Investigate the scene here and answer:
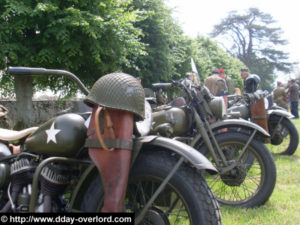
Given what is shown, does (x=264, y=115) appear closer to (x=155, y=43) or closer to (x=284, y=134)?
(x=284, y=134)

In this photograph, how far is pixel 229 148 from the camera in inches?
128

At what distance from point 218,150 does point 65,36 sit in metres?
3.51

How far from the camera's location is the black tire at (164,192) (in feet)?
5.23

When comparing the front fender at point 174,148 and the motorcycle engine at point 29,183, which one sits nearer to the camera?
the front fender at point 174,148

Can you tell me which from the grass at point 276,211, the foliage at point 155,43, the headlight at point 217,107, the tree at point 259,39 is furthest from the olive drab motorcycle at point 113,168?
the tree at point 259,39

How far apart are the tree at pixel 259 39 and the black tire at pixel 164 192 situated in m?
46.1

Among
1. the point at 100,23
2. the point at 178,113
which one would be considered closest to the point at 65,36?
the point at 100,23

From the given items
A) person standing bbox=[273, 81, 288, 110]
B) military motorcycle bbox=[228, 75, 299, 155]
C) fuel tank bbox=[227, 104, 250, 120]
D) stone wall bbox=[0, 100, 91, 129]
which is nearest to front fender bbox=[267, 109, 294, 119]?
military motorcycle bbox=[228, 75, 299, 155]

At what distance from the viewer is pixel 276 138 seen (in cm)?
560

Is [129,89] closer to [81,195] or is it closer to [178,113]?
[81,195]

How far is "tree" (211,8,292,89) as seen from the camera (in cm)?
4428

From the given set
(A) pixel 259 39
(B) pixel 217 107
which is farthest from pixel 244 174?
(A) pixel 259 39

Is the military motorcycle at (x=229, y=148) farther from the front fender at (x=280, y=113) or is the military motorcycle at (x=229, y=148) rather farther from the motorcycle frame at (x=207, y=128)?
the front fender at (x=280, y=113)

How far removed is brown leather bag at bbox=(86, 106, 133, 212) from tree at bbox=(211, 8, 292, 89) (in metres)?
46.2
